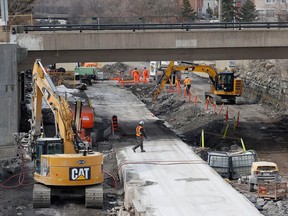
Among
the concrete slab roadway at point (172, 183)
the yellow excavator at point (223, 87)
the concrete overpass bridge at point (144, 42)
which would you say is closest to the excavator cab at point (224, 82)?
the yellow excavator at point (223, 87)

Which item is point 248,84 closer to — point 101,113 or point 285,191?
point 101,113

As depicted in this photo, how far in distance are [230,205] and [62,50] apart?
1622 cm

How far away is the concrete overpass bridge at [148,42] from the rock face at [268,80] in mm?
16016

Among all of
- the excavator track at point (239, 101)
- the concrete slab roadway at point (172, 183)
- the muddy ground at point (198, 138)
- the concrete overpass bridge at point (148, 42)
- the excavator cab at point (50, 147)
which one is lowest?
the muddy ground at point (198, 138)

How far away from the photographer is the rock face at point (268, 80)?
5573 centimetres

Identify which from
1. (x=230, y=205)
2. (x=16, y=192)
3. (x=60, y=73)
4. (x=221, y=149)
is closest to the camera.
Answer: (x=230, y=205)

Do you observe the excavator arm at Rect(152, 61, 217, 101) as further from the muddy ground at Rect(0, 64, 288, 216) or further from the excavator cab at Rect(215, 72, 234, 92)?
the muddy ground at Rect(0, 64, 288, 216)

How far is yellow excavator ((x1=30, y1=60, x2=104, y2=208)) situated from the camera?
25.8 meters

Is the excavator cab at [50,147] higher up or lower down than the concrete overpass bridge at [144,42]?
lower down

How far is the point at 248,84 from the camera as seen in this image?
212 feet

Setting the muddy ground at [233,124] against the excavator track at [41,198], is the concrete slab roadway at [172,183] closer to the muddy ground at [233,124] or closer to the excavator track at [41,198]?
the muddy ground at [233,124]

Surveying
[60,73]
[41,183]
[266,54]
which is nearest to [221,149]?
[266,54]

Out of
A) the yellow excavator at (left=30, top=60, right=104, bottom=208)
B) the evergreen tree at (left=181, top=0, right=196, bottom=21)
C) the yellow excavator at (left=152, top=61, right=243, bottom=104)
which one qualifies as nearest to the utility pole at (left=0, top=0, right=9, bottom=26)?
the yellow excavator at (left=30, top=60, right=104, bottom=208)

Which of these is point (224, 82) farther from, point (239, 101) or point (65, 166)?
point (65, 166)
